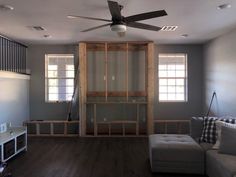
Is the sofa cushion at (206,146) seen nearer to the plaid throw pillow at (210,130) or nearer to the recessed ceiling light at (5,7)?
the plaid throw pillow at (210,130)

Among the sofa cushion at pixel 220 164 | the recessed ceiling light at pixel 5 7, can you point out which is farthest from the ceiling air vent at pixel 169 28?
the recessed ceiling light at pixel 5 7

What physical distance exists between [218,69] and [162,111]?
2.07m

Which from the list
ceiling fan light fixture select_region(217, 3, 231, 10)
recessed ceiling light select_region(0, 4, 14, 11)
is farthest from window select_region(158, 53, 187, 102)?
recessed ceiling light select_region(0, 4, 14, 11)

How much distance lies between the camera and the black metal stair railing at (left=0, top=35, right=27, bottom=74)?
568cm

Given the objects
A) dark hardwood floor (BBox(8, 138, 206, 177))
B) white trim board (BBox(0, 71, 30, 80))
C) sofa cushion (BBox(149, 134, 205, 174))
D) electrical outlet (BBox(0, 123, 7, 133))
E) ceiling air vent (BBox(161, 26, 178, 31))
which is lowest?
dark hardwood floor (BBox(8, 138, 206, 177))

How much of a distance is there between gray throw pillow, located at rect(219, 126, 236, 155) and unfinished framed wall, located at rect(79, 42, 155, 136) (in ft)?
10.8

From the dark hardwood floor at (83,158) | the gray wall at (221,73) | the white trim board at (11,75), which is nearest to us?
the dark hardwood floor at (83,158)

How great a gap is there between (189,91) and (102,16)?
406 centimetres

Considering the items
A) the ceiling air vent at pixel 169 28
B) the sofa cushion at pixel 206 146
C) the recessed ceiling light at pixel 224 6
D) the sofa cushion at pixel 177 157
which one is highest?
the ceiling air vent at pixel 169 28

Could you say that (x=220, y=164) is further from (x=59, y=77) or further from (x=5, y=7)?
(x=59, y=77)

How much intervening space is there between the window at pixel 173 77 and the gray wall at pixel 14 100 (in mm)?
4020

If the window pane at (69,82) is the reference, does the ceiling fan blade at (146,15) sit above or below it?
above

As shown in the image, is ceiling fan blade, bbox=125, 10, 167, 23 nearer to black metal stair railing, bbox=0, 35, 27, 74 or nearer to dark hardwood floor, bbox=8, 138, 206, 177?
dark hardwood floor, bbox=8, 138, 206, 177

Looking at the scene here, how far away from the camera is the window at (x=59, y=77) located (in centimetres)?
698
